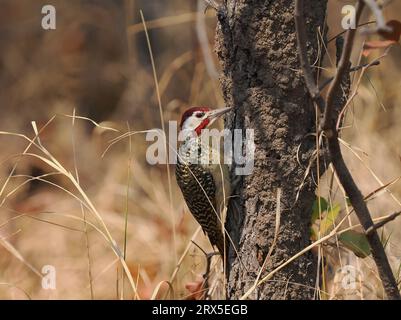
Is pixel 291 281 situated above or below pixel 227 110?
below

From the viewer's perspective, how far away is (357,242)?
268cm

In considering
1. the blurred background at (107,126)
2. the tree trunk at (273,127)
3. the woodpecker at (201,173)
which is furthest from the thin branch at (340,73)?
the blurred background at (107,126)

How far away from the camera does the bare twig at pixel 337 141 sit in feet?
6.82

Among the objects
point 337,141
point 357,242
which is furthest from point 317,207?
point 337,141

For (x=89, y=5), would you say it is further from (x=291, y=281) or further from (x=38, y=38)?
(x=291, y=281)

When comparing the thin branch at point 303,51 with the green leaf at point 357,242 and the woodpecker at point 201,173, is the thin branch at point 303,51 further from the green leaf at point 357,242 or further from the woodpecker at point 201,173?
the woodpecker at point 201,173

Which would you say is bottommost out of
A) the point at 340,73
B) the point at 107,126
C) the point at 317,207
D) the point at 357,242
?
the point at 357,242

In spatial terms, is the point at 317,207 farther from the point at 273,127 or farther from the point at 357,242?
the point at 273,127

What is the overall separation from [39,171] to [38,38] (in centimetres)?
155

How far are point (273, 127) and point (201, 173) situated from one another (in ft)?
3.08

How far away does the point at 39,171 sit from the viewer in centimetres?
643

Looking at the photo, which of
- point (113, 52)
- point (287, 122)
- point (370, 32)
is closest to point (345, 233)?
point (287, 122)
